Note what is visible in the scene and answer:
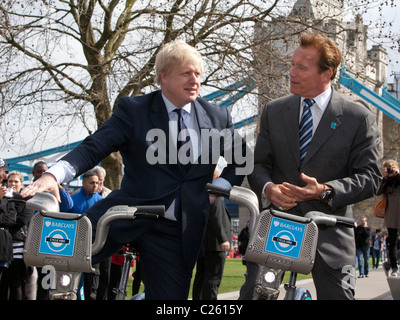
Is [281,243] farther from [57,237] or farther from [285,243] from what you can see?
[57,237]

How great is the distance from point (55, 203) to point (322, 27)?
13412 mm

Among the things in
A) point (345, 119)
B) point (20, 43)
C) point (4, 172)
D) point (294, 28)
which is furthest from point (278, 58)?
point (345, 119)

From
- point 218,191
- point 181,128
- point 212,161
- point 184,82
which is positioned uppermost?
point 184,82

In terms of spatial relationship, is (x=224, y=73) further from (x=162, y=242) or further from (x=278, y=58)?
(x=162, y=242)

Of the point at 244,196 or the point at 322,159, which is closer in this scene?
the point at 244,196

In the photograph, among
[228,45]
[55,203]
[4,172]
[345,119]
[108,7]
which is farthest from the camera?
[108,7]

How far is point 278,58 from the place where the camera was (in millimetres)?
14672

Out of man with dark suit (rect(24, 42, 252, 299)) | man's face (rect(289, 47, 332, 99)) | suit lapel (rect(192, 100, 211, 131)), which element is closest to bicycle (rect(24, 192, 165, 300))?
man with dark suit (rect(24, 42, 252, 299))

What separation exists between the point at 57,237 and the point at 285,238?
98 cm

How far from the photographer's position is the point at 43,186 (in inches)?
117

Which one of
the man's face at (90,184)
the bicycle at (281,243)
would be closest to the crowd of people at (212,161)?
the bicycle at (281,243)

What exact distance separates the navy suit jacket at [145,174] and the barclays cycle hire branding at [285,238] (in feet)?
2.01

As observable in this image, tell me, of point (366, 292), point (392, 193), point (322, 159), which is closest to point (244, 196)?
point (322, 159)

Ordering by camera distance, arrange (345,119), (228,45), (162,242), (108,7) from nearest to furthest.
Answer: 1. (162,242)
2. (345,119)
3. (228,45)
4. (108,7)
